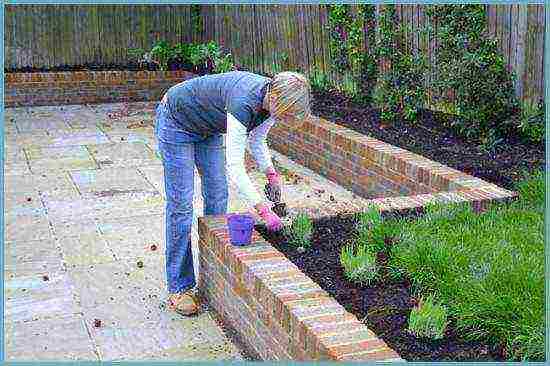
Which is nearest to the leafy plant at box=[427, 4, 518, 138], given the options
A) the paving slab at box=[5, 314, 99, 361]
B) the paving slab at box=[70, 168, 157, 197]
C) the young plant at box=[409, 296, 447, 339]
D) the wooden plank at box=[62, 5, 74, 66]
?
the paving slab at box=[70, 168, 157, 197]

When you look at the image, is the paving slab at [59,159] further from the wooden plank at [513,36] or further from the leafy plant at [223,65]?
the wooden plank at [513,36]

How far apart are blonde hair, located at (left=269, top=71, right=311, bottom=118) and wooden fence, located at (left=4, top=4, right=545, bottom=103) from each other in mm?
6345

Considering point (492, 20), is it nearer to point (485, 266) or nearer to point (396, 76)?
point (396, 76)

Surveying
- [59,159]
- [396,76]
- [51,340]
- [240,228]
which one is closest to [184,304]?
[240,228]

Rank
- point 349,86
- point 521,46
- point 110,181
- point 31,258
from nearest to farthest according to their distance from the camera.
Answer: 1. point 31,258
2. point 521,46
3. point 110,181
4. point 349,86

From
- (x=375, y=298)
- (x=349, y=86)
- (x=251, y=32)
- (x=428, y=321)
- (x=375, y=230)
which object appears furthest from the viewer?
(x=251, y=32)

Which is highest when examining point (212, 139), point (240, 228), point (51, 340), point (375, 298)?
point (212, 139)

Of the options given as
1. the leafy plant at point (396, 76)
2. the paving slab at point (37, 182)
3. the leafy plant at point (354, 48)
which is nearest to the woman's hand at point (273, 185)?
the paving slab at point (37, 182)

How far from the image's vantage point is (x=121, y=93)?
13312 mm

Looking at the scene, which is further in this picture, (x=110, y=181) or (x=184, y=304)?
(x=110, y=181)

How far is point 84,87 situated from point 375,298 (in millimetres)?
10278

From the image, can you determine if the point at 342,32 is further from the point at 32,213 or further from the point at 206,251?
the point at 206,251

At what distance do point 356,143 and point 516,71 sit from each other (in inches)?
60.2

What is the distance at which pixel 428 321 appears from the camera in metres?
3.20
